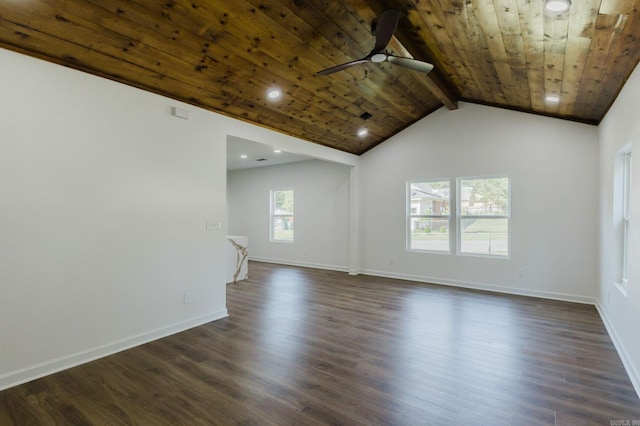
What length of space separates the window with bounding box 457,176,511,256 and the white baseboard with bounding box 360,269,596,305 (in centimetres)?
57

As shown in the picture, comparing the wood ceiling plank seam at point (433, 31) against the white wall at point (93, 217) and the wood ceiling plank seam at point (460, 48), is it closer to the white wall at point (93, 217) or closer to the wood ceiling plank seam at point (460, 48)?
the wood ceiling plank seam at point (460, 48)

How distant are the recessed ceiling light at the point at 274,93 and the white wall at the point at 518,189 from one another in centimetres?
328

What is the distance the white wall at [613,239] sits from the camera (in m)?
2.74

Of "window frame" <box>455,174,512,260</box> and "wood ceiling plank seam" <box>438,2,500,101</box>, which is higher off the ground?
"wood ceiling plank seam" <box>438,2,500,101</box>

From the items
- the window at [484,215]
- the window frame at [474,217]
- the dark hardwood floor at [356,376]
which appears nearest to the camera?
the dark hardwood floor at [356,376]

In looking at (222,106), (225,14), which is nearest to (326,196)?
(222,106)

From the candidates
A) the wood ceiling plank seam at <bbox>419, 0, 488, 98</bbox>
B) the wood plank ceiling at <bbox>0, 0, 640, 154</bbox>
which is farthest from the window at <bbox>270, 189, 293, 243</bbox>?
the wood ceiling plank seam at <bbox>419, 0, 488, 98</bbox>

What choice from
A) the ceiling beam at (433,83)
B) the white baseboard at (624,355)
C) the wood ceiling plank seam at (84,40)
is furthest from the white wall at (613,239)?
the wood ceiling plank seam at (84,40)

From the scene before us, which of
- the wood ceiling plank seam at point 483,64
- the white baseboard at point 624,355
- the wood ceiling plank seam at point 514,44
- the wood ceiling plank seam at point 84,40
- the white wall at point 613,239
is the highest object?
the wood ceiling plank seam at point 483,64

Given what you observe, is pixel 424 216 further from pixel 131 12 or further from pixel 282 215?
pixel 131 12

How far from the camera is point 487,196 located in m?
5.91

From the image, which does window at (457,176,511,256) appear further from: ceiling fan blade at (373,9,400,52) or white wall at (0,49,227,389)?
white wall at (0,49,227,389)

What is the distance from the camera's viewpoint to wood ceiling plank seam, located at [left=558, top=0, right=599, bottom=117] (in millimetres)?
2375

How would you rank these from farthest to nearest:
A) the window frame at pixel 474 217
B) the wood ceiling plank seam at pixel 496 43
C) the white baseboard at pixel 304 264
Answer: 1. the white baseboard at pixel 304 264
2. the window frame at pixel 474 217
3. the wood ceiling plank seam at pixel 496 43
